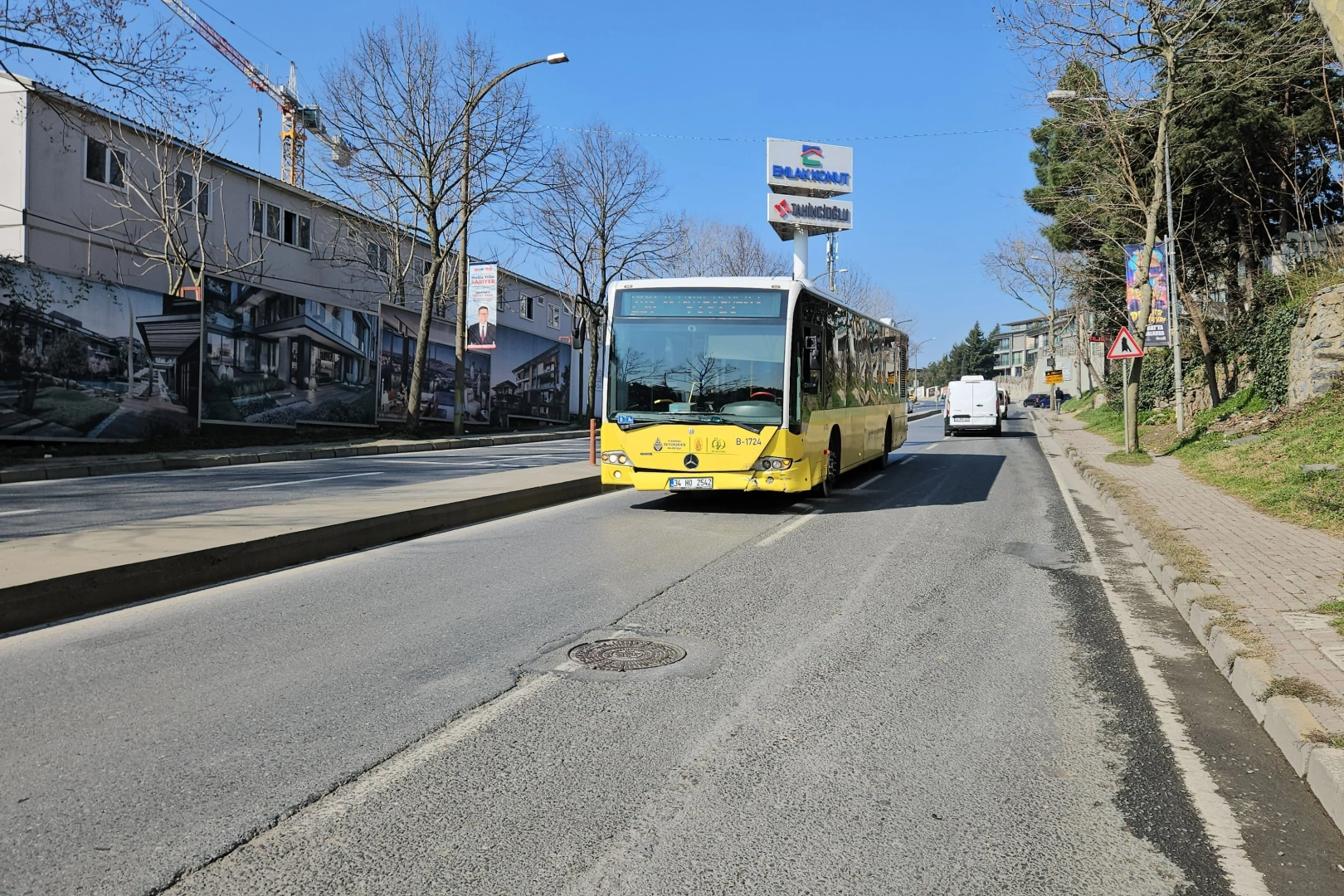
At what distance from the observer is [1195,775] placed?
3.93 metres

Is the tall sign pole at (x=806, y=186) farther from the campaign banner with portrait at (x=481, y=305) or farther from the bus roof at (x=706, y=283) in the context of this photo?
the bus roof at (x=706, y=283)

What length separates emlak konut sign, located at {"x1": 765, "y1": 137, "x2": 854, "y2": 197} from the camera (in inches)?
2106

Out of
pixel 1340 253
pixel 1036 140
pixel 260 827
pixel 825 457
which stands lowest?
pixel 260 827

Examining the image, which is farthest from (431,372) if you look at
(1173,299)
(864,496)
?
(1173,299)

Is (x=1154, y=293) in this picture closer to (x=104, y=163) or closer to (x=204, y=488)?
(x=204, y=488)

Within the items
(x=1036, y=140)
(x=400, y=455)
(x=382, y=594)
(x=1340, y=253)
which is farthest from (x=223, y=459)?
(x=1036, y=140)

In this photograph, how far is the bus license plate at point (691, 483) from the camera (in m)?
11.7

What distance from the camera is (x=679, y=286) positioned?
40.1ft

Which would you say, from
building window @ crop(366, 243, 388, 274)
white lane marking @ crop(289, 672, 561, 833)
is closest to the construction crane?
building window @ crop(366, 243, 388, 274)

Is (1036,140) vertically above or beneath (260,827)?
above

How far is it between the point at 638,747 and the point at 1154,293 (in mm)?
23057

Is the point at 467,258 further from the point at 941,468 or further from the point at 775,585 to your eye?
the point at 775,585

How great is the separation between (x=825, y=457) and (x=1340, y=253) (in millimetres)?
15107

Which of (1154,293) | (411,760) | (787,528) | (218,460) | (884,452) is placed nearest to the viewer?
(411,760)
